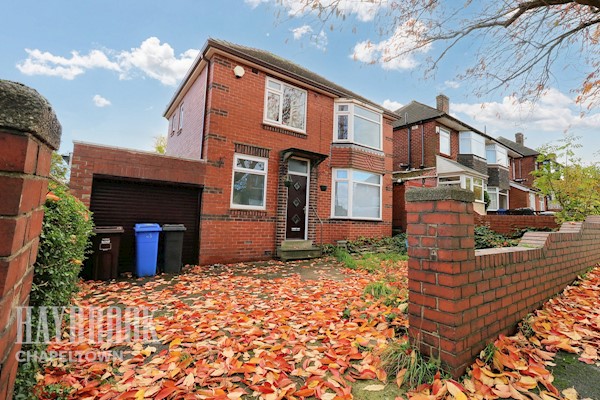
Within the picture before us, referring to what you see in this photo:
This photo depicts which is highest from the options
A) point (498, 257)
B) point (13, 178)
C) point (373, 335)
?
point (13, 178)

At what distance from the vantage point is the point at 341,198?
10.1m

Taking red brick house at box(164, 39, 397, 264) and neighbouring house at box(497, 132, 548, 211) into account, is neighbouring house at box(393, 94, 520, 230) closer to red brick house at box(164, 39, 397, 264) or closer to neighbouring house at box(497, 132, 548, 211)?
red brick house at box(164, 39, 397, 264)

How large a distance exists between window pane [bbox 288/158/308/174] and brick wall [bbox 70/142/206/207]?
2.89m

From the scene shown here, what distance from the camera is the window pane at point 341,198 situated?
1000cm

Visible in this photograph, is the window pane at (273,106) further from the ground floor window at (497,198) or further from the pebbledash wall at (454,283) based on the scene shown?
the ground floor window at (497,198)

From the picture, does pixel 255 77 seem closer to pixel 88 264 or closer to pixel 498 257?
pixel 88 264

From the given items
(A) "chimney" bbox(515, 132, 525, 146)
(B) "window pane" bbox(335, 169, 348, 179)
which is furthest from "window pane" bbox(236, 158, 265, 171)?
(A) "chimney" bbox(515, 132, 525, 146)

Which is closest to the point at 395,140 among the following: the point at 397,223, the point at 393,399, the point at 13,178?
the point at 397,223

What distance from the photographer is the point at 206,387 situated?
1986 mm

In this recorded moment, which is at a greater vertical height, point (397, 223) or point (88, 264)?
point (397, 223)

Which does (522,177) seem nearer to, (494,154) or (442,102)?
(494,154)

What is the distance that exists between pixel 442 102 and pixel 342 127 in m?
11.3

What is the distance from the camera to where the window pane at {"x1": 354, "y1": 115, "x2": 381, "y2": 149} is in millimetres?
10680

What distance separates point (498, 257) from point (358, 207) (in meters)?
8.02
